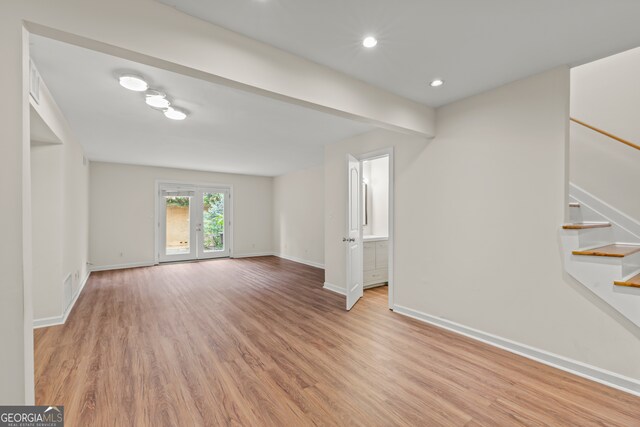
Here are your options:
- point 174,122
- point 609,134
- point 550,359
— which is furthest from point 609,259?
point 174,122

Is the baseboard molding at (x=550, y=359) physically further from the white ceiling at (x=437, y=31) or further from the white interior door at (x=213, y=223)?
the white interior door at (x=213, y=223)

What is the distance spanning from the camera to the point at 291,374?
2.19m

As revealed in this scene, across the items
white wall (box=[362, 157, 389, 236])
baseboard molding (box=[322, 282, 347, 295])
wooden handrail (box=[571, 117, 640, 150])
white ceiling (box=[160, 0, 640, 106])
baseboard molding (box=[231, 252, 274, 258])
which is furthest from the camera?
baseboard molding (box=[231, 252, 274, 258])

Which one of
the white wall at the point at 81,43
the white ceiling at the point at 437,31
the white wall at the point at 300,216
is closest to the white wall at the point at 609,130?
the white ceiling at the point at 437,31

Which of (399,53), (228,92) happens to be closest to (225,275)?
(228,92)

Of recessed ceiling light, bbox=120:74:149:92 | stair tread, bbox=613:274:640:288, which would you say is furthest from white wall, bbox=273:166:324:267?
stair tread, bbox=613:274:640:288

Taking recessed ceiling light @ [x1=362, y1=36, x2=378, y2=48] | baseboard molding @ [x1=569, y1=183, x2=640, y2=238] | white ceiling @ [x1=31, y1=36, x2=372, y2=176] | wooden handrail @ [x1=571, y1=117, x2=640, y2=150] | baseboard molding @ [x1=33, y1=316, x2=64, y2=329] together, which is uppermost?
recessed ceiling light @ [x1=362, y1=36, x2=378, y2=48]

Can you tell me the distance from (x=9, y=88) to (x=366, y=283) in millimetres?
4440

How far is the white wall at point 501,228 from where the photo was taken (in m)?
2.21

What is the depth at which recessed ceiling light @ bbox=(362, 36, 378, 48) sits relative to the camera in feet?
6.21

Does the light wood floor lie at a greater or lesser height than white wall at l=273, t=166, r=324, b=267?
lesser

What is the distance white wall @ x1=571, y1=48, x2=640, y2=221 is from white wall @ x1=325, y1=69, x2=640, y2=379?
1.06m

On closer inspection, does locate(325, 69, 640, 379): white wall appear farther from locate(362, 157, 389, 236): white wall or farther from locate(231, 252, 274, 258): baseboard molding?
locate(231, 252, 274, 258): baseboard molding

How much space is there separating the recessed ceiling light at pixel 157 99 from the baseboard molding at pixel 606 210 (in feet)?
14.6
